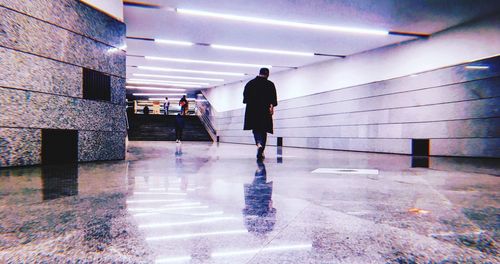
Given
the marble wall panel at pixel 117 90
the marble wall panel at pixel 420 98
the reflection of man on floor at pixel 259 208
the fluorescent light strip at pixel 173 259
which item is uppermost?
the marble wall panel at pixel 420 98

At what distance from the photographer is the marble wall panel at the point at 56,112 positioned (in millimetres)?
4152

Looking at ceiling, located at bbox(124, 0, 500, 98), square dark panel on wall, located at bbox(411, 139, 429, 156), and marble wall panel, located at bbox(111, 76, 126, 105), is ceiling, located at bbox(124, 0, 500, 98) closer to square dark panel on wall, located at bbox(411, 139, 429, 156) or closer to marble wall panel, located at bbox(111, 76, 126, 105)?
marble wall panel, located at bbox(111, 76, 126, 105)

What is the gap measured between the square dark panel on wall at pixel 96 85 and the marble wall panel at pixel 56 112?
0.11 m

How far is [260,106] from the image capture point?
6.44m

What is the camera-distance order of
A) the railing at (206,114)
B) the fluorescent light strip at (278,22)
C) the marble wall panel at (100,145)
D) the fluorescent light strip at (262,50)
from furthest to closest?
1. the railing at (206,114)
2. the fluorescent light strip at (262,50)
3. the fluorescent light strip at (278,22)
4. the marble wall panel at (100,145)

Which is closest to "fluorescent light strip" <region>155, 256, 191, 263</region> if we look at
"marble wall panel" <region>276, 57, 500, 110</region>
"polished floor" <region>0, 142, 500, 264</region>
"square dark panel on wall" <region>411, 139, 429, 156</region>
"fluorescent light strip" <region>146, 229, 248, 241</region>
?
"polished floor" <region>0, 142, 500, 264</region>

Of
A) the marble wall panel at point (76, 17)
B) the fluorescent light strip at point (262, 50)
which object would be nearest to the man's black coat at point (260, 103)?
the marble wall panel at point (76, 17)

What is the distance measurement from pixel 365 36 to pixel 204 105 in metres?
15.7

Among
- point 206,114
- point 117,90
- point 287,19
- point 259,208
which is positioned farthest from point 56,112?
point 206,114

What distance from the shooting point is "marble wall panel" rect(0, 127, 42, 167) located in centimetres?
408

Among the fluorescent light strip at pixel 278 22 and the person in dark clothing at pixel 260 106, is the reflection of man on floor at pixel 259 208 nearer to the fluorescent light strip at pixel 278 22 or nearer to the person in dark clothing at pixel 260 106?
the person in dark clothing at pixel 260 106

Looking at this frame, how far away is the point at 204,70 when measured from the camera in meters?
15.6

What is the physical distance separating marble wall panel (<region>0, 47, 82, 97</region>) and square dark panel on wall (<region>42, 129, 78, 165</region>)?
24.0 inches

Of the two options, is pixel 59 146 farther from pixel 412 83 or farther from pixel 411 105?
pixel 412 83
